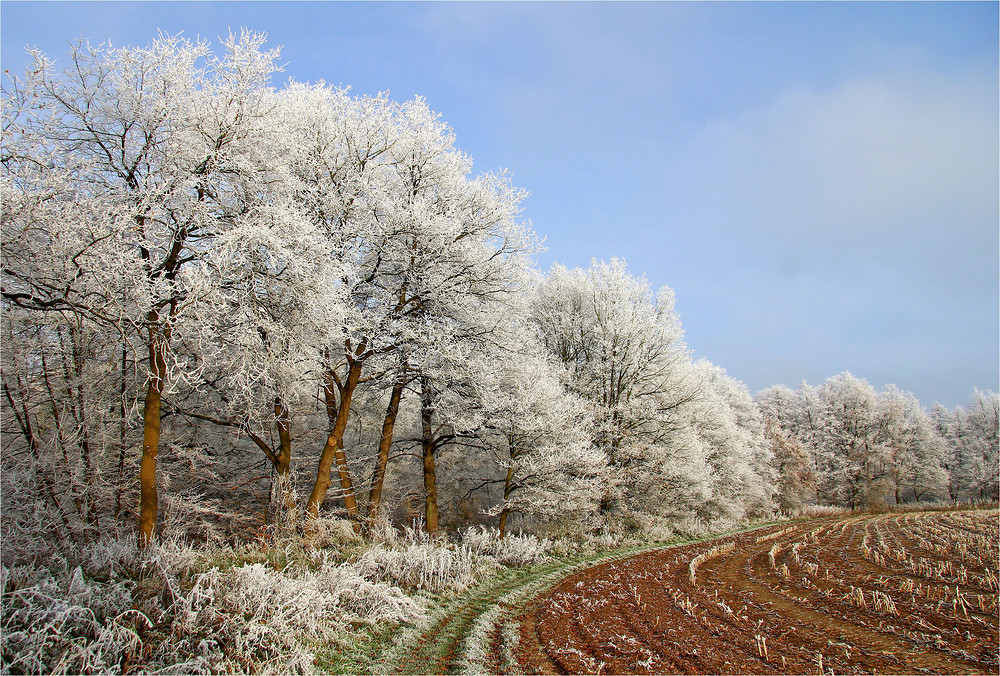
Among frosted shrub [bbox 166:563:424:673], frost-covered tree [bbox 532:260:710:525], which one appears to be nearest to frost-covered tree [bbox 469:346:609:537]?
frost-covered tree [bbox 532:260:710:525]

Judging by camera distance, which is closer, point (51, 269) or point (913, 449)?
point (51, 269)

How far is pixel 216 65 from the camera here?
29.6ft

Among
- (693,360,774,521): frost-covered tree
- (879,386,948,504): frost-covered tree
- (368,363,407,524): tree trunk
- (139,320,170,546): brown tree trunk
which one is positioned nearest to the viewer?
(139,320,170,546): brown tree trunk

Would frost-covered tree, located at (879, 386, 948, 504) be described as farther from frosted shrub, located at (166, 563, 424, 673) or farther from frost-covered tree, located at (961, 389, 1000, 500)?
frosted shrub, located at (166, 563, 424, 673)

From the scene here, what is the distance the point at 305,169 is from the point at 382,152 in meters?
2.16

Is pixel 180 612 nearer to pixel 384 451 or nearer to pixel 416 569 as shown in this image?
pixel 416 569

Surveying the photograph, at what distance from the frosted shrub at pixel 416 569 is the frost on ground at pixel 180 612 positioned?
2.95 feet

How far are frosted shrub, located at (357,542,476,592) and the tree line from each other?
2.19m

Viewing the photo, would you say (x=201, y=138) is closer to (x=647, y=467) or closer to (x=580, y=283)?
(x=580, y=283)

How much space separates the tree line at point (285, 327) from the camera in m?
7.83

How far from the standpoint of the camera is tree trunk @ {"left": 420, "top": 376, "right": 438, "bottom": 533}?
1564 cm

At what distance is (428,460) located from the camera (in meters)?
16.3

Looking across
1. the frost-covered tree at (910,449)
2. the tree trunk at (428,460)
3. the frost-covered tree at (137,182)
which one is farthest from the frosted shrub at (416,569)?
the frost-covered tree at (910,449)

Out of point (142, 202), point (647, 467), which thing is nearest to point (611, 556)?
point (647, 467)
